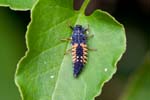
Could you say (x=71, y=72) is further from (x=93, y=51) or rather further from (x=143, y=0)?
(x=143, y=0)

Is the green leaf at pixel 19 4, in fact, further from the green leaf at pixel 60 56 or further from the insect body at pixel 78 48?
the insect body at pixel 78 48

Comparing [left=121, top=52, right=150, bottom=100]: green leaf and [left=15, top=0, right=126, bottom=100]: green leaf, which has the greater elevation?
[left=15, top=0, right=126, bottom=100]: green leaf

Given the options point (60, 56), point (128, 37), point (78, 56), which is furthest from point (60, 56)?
point (128, 37)

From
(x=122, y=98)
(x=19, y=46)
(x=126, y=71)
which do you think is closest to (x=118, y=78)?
(x=126, y=71)

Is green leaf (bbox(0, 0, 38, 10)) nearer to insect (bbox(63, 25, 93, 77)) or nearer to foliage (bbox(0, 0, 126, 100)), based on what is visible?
foliage (bbox(0, 0, 126, 100))

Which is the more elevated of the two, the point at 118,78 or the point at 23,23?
the point at 23,23

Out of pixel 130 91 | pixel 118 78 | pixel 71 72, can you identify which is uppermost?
pixel 71 72

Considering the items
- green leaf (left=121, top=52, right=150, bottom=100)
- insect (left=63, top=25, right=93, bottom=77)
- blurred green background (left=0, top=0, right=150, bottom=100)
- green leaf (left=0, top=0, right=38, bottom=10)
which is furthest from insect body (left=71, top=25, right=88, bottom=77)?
blurred green background (left=0, top=0, right=150, bottom=100)

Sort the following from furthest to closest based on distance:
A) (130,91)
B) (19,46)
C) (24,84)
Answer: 1. (19,46)
2. (130,91)
3. (24,84)

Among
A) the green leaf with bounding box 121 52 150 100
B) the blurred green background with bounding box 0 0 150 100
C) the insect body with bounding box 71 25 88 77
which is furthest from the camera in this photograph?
the blurred green background with bounding box 0 0 150 100
